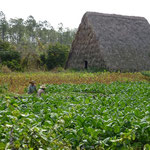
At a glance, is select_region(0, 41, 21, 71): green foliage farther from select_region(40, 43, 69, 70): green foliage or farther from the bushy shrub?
select_region(40, 43, 69, 70): green foliage

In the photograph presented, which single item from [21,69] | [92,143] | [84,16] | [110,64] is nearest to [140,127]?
[92,143]

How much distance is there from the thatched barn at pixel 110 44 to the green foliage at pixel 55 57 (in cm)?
110

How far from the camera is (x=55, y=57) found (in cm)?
2716

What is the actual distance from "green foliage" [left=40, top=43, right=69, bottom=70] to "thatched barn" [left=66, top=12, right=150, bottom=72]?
3.62 feet

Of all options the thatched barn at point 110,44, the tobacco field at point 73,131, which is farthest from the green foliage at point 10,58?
the tobacco field at point 73,131

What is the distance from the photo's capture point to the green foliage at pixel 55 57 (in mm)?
27017

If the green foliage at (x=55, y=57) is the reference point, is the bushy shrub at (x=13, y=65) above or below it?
below

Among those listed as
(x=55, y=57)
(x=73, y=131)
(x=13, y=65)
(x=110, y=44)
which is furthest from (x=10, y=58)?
(x=73, y=131)

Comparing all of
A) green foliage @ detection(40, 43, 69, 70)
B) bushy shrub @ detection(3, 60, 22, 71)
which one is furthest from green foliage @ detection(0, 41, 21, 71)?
green foliage @ detection(40, 43, 69, 70)

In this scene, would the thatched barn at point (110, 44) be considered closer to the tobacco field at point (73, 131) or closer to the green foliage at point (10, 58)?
the green foliage at point (10, 58)

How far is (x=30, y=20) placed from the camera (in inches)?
2312

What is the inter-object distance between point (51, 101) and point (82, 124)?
89.0 inches

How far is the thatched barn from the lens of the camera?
22922mm

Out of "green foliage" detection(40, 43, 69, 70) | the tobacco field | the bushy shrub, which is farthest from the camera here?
"green foliage" detection(40, 43, 69, 70)
